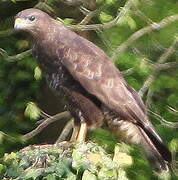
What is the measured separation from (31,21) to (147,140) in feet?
3.26

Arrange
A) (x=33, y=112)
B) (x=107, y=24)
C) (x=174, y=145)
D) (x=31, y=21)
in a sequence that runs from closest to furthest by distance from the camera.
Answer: (x=31, y=21) < (x=107, y=24) < (x=174, y=145) < (x=33, y=112)

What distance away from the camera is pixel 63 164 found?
3.62 metres

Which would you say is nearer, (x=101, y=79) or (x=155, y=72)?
(x=101, y=79)

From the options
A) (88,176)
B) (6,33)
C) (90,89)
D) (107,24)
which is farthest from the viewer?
(6,33)

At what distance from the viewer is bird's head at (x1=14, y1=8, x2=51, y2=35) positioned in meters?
4.79

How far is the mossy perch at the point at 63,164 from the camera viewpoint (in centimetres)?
357

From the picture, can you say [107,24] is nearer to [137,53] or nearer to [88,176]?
[137,53]

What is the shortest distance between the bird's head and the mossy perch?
1.13 meters

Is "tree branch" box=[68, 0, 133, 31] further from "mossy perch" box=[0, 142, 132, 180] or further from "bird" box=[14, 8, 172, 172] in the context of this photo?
"mossy perch" box=[0, 142, 132, 180]

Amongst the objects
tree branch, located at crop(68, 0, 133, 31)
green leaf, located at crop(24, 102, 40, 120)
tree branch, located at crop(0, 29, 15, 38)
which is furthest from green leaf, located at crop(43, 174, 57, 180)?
tree branch, located at crop(0, 29, 15, 38)

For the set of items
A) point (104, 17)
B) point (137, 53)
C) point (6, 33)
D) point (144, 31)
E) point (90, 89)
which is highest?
point (90, 89)

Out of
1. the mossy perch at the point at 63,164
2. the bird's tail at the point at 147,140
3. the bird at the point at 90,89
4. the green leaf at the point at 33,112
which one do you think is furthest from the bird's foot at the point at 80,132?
the green leaf at the point at 33,112

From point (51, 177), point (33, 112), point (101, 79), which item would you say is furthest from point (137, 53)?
point (51, 177)

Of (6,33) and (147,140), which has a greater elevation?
(147,140)
